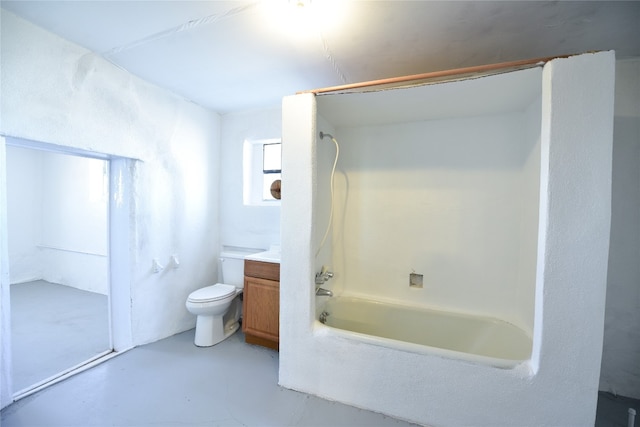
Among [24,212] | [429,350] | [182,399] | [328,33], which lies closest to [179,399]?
[182,399]

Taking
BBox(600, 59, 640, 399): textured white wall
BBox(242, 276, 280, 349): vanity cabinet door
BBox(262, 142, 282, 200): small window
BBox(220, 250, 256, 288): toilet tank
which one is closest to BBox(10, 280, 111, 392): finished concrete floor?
BBox(220, 250, 256, 288): toilet tank

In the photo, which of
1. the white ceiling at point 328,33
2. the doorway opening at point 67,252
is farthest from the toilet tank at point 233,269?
the white ceiling at point 328,33

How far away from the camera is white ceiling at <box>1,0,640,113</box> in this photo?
127 centimetres

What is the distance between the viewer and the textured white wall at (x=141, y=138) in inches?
57.5

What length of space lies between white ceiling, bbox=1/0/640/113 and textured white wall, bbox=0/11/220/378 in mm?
182

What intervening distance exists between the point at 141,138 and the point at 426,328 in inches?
107

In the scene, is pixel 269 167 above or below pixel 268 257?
above

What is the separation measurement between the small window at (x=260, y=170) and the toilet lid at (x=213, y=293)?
2.93 ft

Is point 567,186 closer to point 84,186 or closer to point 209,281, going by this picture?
point 209,281

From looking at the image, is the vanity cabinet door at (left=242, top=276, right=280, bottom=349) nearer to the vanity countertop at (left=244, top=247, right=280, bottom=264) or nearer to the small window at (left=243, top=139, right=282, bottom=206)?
the vanity countertop at (left=244, top=247, right=280, bottom=264)

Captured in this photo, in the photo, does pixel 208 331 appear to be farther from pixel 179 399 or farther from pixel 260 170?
pixel 260 170

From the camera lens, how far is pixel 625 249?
1.66m

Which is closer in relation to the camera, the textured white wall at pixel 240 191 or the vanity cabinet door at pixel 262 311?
the vanity cabinet door at pixel 262 311

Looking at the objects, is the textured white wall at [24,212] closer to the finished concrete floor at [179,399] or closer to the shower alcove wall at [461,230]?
the finished concrete floor at [179,399]
